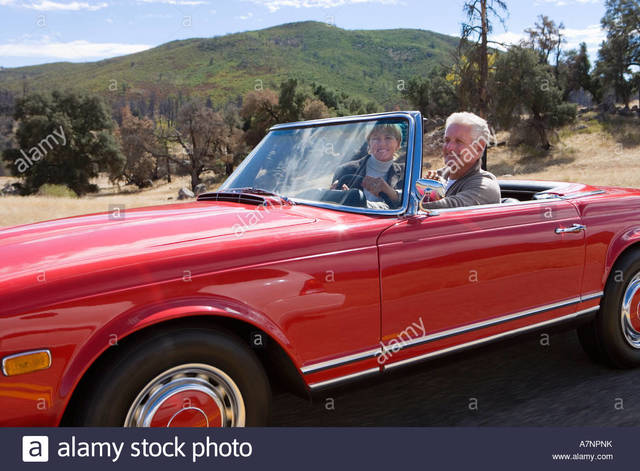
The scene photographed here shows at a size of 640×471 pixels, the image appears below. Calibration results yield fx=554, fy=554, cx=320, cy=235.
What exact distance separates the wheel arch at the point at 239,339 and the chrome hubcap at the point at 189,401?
0.16m

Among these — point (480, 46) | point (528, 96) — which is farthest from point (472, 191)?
point (528, 96)

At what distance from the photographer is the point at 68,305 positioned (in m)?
1.90

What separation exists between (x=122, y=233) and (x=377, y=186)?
1.32m

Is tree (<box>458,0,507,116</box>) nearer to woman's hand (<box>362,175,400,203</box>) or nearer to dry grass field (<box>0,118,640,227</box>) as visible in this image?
dry grass field (<box>0,118,640,227</box>)

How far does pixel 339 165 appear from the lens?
123 inches

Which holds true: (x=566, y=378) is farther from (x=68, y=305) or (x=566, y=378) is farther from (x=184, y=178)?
(x=184, y=178)

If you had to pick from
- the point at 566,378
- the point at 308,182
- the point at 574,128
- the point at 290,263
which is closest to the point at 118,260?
the point at 290,263

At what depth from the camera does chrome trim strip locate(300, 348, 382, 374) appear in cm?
245

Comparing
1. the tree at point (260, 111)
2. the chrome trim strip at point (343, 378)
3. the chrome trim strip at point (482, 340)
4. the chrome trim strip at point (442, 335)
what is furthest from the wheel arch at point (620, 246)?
the tree at point (260, 111)

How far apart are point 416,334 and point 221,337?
1003 millimetres

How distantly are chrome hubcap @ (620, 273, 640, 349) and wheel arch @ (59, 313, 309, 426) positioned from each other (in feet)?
8.05

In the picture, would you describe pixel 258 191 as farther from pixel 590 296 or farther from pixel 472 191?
pixel 590 296

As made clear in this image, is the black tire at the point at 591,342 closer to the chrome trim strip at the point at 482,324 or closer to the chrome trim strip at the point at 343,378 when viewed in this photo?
→ the chrome trim strip at the point at 482,324

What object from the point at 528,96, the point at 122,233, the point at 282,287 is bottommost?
the point at 282,287
